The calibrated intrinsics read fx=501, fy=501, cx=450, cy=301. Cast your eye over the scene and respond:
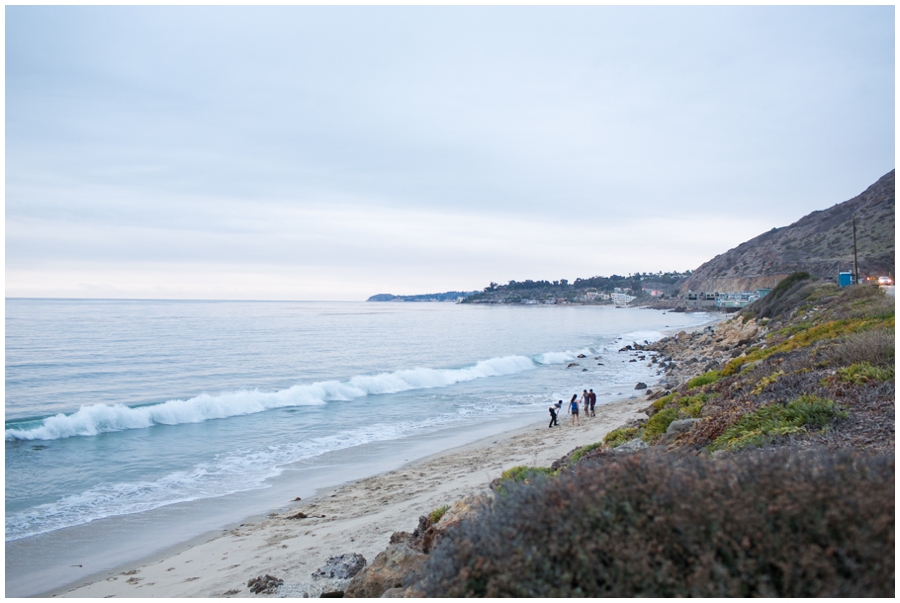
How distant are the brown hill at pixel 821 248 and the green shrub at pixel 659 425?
209 feet

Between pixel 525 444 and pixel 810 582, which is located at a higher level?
pixel 810 582

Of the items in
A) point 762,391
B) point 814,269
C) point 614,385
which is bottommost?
point 614,385

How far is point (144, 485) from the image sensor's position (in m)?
13.1

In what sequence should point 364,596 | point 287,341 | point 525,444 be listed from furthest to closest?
point 287,341
point 525,444
point 364,596

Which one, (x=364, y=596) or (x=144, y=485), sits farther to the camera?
(x=144, y=485)

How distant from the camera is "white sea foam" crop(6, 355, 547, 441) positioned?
59.9 ft

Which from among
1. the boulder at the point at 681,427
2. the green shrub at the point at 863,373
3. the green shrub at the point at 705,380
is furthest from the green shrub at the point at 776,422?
the green shrub at the point at 705,380

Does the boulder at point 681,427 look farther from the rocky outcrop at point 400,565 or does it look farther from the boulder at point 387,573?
the boulder at point 387,573

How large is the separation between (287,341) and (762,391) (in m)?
50.9

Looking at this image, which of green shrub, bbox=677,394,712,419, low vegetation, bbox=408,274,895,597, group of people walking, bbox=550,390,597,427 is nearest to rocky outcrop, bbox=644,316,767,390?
group of people walking, bbox=550,390,597,427

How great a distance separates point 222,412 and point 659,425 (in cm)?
1893

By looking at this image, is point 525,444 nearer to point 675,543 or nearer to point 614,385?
point 675,543

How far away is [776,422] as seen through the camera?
6477 millimetres

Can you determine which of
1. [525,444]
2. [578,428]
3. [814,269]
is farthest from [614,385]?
[814,269]
